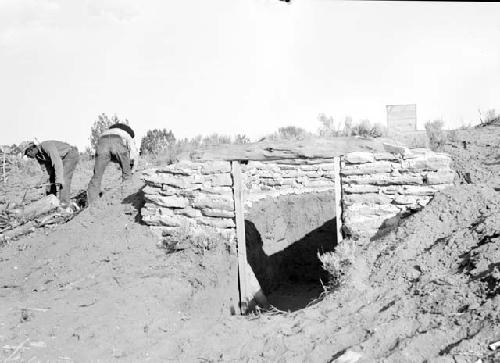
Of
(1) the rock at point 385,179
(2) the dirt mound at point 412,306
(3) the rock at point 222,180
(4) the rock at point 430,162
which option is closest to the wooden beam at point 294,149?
(3) the rock at point 222,180

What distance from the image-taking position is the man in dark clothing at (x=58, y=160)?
7680 mm

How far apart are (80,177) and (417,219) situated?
9.13 meters

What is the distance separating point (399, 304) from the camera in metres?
3.98

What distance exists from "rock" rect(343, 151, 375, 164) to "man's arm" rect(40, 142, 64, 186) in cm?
449

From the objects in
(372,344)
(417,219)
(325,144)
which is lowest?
(372,344)

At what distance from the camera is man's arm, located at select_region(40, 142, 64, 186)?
7.64m

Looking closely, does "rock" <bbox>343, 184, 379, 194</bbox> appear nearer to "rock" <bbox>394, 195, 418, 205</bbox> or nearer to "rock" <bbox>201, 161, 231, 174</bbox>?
"rock" <bbox>394, 195, 418, 205</bbox>

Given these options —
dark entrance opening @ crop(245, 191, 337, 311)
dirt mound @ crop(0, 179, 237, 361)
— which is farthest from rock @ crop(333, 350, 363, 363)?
dark entrance opening @ crop(245, 191, 337, 311)

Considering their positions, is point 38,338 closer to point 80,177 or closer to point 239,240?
point 239,240

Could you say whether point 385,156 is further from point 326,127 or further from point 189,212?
point 326,127

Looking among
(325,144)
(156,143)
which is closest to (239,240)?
(325,144)

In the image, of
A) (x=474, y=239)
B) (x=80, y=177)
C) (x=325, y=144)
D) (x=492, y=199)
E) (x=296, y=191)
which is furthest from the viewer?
(x=80, y=177)

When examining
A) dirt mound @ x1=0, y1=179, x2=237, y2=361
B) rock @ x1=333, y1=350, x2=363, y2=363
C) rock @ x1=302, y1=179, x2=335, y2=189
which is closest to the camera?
rock @ x1=333, y1=350, x2=363, y2=363

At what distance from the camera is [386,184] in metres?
5.47
